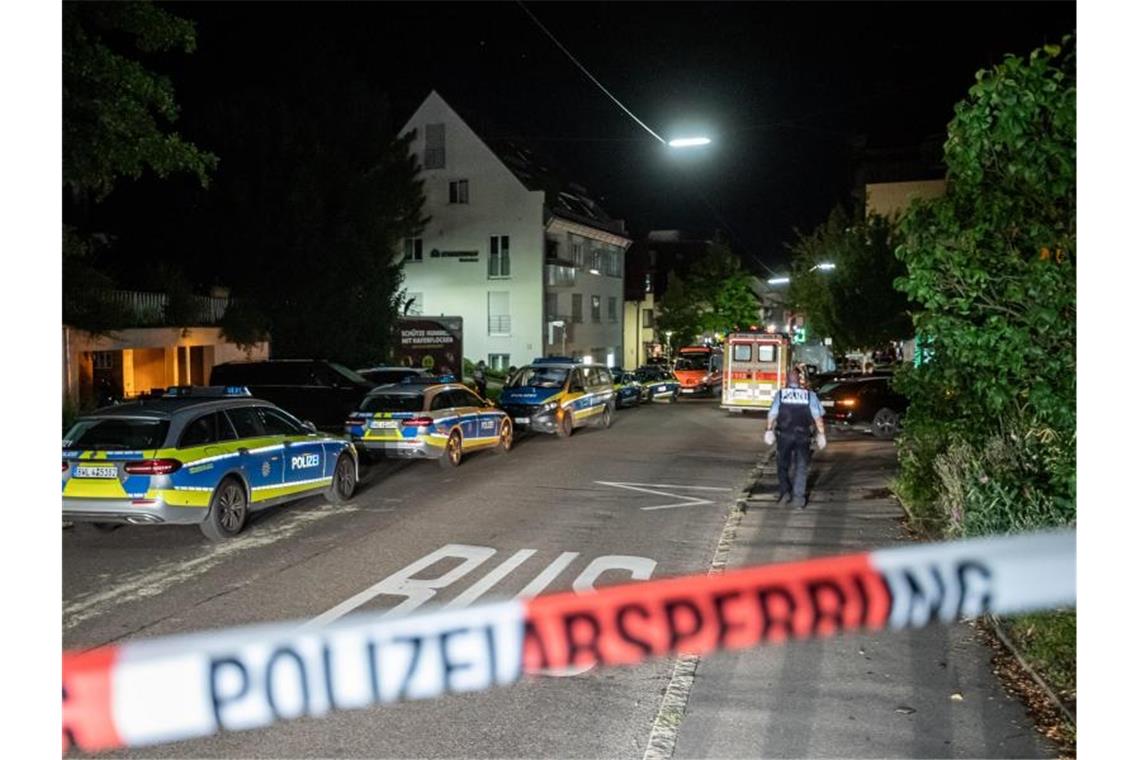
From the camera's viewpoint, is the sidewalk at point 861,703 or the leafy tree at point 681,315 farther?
the leafy tree at point 681,315

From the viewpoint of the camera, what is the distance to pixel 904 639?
21.8 feet

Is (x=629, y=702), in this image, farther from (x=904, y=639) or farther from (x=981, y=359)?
(x=981, y=359)

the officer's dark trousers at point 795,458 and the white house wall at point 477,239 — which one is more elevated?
the white house wall at point 477,239

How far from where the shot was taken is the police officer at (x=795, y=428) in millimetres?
11812

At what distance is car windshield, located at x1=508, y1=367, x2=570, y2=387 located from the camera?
2209cm

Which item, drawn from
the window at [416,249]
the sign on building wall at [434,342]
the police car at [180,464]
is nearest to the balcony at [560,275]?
the window at [416,249]

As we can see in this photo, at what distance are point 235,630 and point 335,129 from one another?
74.1 feet

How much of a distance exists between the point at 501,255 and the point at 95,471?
35.2 metres

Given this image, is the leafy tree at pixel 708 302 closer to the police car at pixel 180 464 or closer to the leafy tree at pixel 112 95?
the leafy tree at pixel 112 95

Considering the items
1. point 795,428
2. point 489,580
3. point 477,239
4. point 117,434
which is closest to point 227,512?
point 117,434

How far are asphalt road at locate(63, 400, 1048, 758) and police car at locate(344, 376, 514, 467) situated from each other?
0.46m

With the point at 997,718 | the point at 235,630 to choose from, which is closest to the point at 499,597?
the point at 235,630

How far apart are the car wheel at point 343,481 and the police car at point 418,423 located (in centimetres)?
228

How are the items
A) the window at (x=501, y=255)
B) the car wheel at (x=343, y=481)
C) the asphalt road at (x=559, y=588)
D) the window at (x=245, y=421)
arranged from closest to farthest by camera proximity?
the asphalt road at (x=559, y=588), the window at (x=245, y=421), the car wheel at (x=343, y=481), the window at (x=501, y=255)
